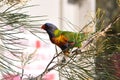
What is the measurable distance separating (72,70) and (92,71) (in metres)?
Answer: 0.03

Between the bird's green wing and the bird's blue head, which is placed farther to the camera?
the bird's blue head

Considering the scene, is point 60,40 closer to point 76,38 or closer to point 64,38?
point 64,38

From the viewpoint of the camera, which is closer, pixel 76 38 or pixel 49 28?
pixel 76 38

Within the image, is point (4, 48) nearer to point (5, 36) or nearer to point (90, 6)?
point (5, 36)

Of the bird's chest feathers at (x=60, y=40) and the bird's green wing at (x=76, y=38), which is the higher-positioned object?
the bird's green wing at (x=76, y=38)

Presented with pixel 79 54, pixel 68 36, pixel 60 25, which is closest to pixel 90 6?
pixel 60 25

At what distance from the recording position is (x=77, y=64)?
1.80 feet

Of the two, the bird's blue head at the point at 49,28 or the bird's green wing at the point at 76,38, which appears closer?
the bird's green wing at the point at 76,38

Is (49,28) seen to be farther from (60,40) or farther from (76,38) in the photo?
(76,38)

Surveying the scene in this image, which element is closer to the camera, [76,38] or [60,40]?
[76,38]

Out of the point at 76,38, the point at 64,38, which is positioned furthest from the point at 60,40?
the point at 76,38

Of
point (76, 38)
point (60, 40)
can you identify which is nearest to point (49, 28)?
point (60, 40)

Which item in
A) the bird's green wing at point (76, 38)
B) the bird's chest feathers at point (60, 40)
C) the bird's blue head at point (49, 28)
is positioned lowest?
the bird's chest feathers at point (60, 40)

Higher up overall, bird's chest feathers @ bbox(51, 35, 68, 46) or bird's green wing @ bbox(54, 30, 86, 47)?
bird's green wing @ bbox(54, 30, 86, 47)
